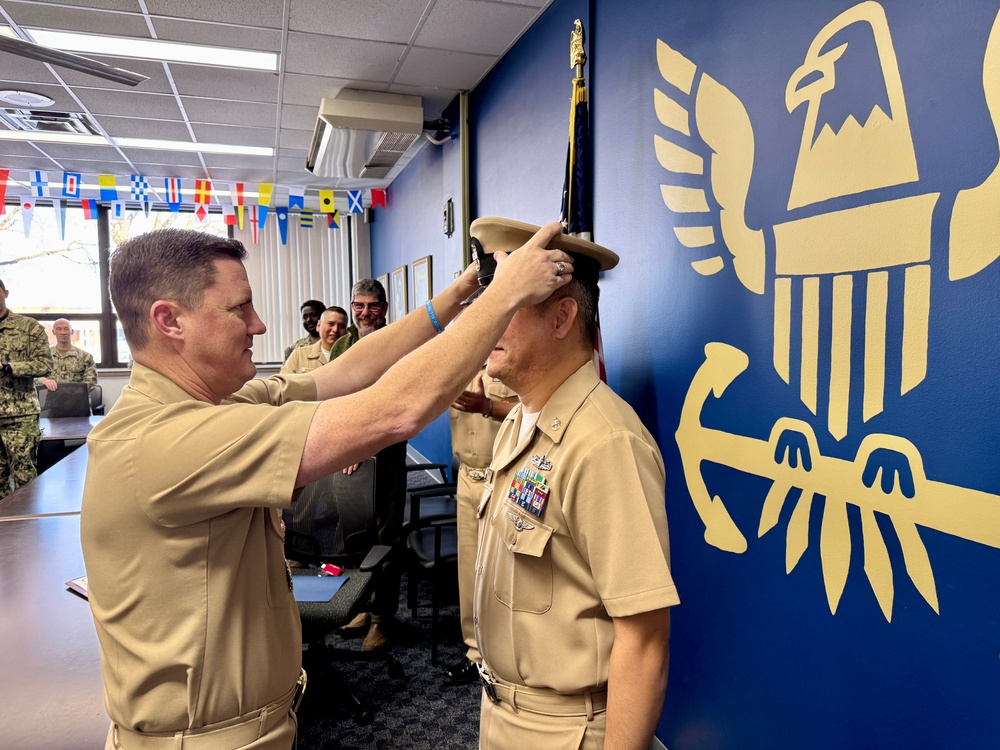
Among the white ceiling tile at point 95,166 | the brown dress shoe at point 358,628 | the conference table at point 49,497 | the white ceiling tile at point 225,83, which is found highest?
the white ceiling tile at point 95,166

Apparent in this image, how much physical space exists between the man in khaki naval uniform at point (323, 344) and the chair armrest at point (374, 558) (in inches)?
84.1

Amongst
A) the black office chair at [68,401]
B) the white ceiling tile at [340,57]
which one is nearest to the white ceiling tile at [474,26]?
the white ceiling tile at [340,57]

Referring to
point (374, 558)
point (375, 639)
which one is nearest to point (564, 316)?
point (374, 558)

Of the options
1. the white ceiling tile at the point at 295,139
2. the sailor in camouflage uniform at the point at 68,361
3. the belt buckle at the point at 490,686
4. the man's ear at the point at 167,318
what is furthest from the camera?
the sailor in camouflage uniform at the point at 68,361

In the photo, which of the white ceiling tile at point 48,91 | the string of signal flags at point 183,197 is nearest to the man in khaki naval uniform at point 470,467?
the white ceiling tile at point 48,91

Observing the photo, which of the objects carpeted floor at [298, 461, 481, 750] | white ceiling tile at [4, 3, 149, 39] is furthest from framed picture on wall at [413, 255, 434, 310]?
carpeted floor at [298, 461, 481, 750]

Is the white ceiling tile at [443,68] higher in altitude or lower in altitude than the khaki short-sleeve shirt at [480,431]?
higher

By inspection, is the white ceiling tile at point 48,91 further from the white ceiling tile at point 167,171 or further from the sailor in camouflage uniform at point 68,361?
the sailor in camouflage uniform at point 68,361

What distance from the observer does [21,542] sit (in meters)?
2.25

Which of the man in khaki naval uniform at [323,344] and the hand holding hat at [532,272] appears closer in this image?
the hand holding hat at [532,272]

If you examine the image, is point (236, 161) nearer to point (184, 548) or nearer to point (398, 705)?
point (398, 705)

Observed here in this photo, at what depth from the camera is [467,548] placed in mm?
2811

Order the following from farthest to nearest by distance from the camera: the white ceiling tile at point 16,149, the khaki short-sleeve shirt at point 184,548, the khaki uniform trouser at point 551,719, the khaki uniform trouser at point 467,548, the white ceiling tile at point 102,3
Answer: the white ceiling tile at point 16,149, the white ceiling tile at point 102,3, the khaki uniform trouser at point 467,548, the khaki uniform trouser at point 551,719, the khaki short-sleeve shirt at point 184,548

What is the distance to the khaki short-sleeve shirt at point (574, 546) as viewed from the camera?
3.34ft
